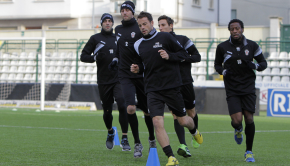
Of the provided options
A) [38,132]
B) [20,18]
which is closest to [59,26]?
[20,18]

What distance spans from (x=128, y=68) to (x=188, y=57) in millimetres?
929

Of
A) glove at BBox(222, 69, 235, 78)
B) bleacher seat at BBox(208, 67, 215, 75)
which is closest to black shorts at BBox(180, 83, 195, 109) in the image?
glove at BBox(222, 69, 235, 78)

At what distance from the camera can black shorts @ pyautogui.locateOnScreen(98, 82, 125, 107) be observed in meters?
7.54

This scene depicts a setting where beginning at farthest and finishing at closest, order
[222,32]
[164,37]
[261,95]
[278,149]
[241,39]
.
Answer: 1. [222,32]
2. [261,95]
3. [278,149]
4. [241,39]
5. [164,37]

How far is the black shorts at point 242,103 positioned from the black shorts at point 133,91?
133 cm

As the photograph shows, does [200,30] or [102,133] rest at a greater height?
[200,30]

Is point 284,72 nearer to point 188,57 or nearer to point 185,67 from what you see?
point 185,67

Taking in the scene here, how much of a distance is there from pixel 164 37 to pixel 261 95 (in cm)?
1498

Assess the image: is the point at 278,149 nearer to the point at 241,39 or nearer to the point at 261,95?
the point at 241,39

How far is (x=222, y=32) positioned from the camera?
29031 millimetres

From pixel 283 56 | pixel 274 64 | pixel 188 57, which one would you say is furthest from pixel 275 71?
pixel 188 57

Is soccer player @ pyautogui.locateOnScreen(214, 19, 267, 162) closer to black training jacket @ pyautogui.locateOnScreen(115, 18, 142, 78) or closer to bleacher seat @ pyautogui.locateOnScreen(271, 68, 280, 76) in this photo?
black training jacket @ pyautogui.locateOnScreen(115, 18, 142, 78)

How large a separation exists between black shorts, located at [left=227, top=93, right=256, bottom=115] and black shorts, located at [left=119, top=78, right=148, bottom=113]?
1.33 meters

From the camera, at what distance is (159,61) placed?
573 cm
